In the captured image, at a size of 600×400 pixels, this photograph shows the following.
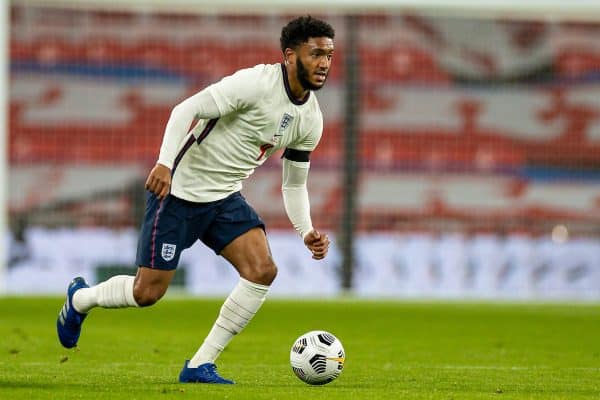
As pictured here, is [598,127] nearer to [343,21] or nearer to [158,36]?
[343,21]

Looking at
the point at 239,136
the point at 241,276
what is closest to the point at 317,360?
the point at 241,276

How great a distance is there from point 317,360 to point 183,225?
3.72ft

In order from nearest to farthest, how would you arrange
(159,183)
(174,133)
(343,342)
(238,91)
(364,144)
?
1. (159,183)
2. (174,133)
3. (238,91)
4. (343,342)
5. (364,144)

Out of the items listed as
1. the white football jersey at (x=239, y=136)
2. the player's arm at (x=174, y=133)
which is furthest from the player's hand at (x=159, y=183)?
the white football jersey at (x=239, y=136)

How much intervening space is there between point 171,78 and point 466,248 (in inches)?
232

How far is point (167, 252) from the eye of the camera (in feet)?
27.0

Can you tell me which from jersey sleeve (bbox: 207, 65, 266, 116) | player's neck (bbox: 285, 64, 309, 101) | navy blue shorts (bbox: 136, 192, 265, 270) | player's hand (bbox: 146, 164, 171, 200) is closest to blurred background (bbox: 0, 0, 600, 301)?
navy blue shorts (bbox: 136, 192, 265, 270)

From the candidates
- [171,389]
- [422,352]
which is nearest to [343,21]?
[422,352]

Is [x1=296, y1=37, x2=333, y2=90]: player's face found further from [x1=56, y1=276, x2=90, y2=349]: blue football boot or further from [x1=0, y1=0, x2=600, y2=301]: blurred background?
[x1=0, y1=0, x2=600, y2=301]: blurred background

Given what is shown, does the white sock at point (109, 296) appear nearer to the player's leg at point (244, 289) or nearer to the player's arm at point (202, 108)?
the player's leg at point (244, 289)

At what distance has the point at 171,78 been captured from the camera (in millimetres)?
24203

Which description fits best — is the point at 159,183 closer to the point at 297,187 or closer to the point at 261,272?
the point at 261,272

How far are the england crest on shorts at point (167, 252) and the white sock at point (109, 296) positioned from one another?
261 mm

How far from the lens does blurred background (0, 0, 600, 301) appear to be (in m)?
23.6
